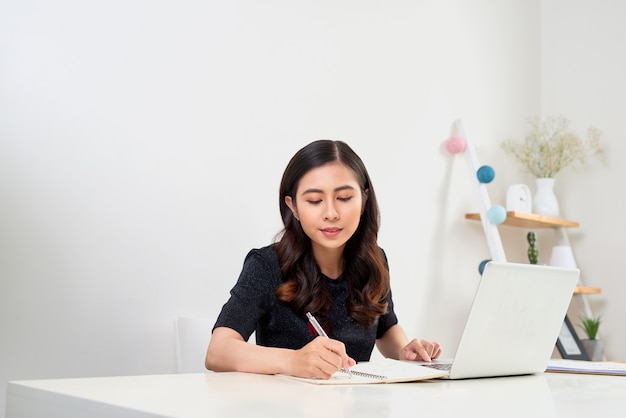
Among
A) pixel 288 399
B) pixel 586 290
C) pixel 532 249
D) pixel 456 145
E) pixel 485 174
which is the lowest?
pixel 586 290

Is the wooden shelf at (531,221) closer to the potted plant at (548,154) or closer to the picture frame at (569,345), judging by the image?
the potted plant at (548,154)

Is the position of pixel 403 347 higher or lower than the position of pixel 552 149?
lower

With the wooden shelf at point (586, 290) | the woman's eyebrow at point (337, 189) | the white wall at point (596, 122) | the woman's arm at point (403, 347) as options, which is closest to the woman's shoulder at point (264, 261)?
the woman's eyebrow at point (337, 189)

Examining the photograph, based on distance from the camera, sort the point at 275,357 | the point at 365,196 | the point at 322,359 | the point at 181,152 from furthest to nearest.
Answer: the point at 181,152 < the point at 365,196 < the point at 275,357 < the point at 322,359

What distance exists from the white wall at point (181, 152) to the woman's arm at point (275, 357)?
0.51m

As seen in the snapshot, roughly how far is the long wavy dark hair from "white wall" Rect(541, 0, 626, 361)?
6.36ft

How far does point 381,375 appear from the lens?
111 cm

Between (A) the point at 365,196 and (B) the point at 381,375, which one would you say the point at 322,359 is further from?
(A) the point at 365,196

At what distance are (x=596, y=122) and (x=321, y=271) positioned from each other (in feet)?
7.26

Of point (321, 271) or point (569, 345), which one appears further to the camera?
point (569, 345)

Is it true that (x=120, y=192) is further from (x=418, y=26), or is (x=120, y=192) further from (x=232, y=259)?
(x=418, y=26)

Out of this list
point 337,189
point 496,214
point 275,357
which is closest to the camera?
point 275,357

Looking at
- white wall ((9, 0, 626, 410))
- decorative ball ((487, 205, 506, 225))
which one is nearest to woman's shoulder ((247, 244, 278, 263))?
white wall ((9, 0, 626, 410))

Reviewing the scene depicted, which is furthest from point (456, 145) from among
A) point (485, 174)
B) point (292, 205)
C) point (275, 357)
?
point (275, 357)
